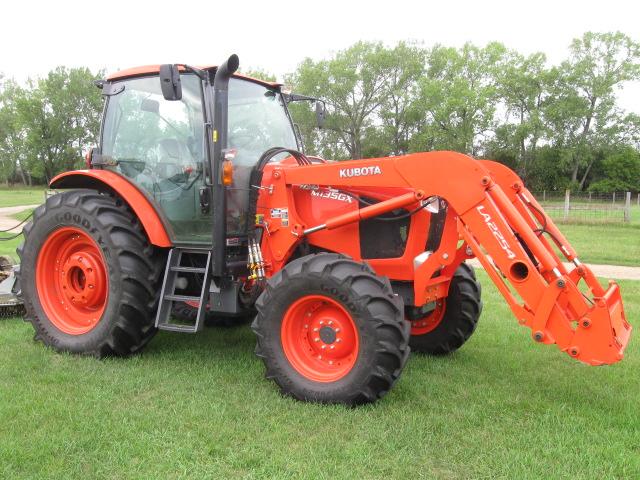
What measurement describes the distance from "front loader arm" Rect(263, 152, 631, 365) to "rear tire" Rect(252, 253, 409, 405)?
56 cm

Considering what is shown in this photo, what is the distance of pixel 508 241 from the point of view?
11.5ft

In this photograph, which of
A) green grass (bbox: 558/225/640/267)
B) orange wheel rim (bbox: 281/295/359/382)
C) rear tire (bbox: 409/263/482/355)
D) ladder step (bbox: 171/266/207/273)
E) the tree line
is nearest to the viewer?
orange wheel rim (bbox: 281/295/359/382)

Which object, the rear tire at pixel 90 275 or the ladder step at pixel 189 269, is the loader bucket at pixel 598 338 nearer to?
the ladder step at pixel 189 269

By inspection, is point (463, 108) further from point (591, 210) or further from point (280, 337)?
point (280, 337)

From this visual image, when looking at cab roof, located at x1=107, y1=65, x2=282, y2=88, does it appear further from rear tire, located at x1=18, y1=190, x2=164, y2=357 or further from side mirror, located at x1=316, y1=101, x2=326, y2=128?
rear tire, located at x1=18, y1=190, x2=164, y2=357

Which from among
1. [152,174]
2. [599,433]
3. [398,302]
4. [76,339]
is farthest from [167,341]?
[599,433]

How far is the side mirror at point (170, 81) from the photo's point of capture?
3854mm

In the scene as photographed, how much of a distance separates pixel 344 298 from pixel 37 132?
180ft

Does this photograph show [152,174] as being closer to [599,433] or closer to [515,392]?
[515,392]

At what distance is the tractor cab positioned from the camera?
4387 mm

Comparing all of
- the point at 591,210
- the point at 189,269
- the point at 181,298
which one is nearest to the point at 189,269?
the point at 189,269

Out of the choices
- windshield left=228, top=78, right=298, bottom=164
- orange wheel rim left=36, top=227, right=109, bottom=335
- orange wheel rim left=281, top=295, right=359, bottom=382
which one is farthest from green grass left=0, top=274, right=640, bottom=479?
windshield left=228, top=78, right=298, bottom=164

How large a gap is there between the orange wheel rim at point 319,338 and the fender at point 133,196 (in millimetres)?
1370

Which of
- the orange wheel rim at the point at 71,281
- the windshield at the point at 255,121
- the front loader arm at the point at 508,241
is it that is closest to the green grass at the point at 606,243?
the front loader arm at the point at 508,241
